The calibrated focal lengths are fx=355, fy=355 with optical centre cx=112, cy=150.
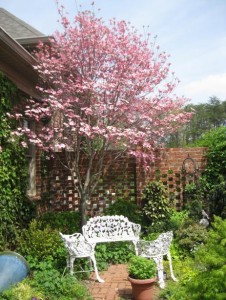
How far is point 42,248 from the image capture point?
5.89 metres

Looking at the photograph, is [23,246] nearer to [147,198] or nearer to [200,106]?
[147,198]

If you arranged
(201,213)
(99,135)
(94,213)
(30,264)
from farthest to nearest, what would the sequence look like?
1. (94,213)
2. (201,213)
3. (99,135)
4. (30,264)

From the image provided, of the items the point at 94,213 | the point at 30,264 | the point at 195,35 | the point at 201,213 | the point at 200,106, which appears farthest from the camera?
the point at 200,106

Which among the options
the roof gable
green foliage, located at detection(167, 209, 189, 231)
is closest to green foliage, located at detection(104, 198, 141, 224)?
green foliage, located at detection(167, 209, 189, 231)

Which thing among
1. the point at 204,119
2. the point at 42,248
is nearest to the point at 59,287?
the point at 42,248

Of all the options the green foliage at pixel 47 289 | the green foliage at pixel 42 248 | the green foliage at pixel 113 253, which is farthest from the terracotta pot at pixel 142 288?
the green foliage at pixel 42 248

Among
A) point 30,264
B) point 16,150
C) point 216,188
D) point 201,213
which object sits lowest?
point 30,264

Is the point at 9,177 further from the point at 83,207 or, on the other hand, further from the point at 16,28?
the point at 16,28

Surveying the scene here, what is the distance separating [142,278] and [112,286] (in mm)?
824

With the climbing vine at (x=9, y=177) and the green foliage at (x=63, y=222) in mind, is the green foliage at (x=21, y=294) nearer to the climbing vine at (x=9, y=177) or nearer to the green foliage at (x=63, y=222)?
the climbing vine at (x=9, y=177)

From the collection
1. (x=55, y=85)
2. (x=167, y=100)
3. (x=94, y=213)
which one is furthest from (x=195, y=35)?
(x=94, y=213)

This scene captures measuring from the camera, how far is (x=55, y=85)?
24.4 ft

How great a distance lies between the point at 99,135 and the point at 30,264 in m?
2.75

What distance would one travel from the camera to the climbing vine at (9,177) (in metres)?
5.99
